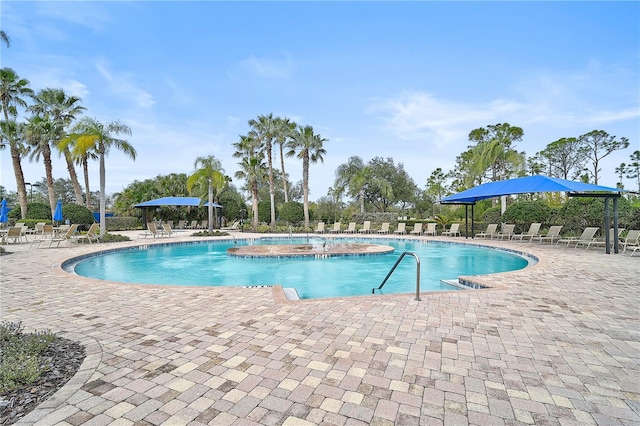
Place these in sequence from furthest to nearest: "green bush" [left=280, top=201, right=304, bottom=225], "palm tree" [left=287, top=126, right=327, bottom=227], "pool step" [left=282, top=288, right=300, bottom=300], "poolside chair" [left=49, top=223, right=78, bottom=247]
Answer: "green bush" [left=280, top=201, right=304, bottom=225]
"palm tree" [left=287, top=126, right=327, bottom=227]
"poolside chair" [left=49, top=223, right=78, bottom=247]
"pool step" [left=282, top=288, right=300, bottom=300]

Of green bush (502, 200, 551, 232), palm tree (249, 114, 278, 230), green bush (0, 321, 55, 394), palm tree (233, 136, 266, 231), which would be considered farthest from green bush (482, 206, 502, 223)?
green bush (0, 321, 55, 394)

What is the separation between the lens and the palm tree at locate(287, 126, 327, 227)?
939 inches

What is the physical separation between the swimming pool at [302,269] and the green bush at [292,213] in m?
12.0

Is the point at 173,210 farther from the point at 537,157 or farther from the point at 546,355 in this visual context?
the point at 537,157

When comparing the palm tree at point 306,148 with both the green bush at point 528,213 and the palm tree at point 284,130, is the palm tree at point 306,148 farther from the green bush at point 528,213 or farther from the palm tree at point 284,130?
the green bush at point 528,213

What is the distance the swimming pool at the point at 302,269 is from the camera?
27.7ft

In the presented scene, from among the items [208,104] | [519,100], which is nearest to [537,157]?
[519,100]

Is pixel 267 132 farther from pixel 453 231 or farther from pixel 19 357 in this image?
pixel 19 357

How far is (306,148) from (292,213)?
5293mm

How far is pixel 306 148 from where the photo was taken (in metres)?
24.0

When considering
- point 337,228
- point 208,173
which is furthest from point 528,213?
point 208,173

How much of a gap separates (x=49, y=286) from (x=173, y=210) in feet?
80.2

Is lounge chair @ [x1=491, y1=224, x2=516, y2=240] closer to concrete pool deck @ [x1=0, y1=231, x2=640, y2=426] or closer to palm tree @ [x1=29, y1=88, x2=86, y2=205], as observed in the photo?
concrete pool deck @ [x1=0, y1=231, x2=640, y2=426]

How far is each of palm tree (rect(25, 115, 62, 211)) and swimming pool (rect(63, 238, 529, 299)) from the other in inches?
513
